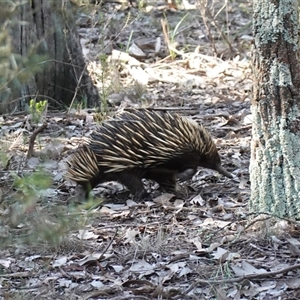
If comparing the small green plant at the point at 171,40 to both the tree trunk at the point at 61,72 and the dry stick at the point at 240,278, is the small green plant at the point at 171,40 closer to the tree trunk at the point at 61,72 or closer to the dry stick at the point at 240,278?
the tree trunk at the point at 61,72

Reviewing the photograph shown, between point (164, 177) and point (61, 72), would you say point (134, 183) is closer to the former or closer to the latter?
point (164, 177)

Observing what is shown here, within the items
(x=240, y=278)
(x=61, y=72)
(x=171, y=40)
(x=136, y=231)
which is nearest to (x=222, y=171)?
(x=136, y=231)

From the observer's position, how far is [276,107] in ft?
15.5

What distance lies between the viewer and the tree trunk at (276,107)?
4641 mm

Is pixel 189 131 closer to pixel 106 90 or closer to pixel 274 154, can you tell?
pixel 274 154

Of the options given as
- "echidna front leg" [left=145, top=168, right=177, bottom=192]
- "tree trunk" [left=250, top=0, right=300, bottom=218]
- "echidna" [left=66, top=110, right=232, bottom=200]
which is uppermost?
"tree trunk" [left=250, top=0, right=300, bottom=218]

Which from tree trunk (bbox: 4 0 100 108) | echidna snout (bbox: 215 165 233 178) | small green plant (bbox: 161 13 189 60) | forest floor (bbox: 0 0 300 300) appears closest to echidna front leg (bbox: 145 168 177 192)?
forest floor (bbox: 0 0 300 300)

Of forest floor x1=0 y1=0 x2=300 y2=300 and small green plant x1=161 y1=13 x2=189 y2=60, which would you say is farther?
small green plant x1=161 y1=13 x2=189 y2=60

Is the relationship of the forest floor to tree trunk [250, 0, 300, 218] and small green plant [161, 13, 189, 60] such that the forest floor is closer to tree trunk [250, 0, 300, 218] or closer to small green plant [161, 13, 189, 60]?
tree trunk [250, 0, 300, 218]

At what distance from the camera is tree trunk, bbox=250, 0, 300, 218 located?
183 inches

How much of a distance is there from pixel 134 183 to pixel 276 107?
1789 mm

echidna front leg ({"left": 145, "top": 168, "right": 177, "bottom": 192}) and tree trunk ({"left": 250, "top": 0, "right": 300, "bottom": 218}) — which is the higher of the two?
tree trunk ({"left": 250, "top": 0, "right": 300, "bottom": 218})

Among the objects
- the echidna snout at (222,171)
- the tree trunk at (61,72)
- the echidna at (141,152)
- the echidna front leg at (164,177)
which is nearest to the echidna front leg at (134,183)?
the echidna at (141,152)

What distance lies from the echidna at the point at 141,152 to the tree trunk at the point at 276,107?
1.49 meters
